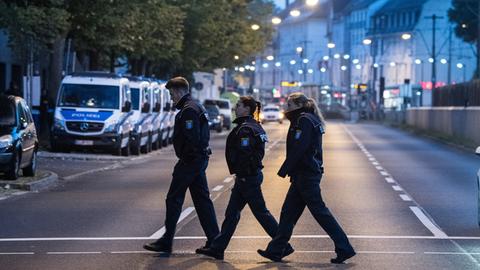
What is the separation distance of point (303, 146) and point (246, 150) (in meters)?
0.61

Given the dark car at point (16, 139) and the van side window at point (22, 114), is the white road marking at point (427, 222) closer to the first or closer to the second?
the dark car at point (16, 139)

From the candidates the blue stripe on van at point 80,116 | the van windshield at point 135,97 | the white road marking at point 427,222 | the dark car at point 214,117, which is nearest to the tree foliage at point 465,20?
the dark car at point 214,117

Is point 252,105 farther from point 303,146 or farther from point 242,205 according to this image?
point 242,205

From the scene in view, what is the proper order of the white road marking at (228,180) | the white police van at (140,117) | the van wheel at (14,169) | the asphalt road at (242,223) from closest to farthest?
the asphalt road at (242,223)
the van wheel at (14,169)
the white road marking at (228,180)
the white police van at (140,117)

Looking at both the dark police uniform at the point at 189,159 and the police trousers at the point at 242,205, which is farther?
the dark police uniform at the point at 189,159

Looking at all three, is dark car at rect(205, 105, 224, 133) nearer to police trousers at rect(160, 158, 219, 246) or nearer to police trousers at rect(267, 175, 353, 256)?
police trousers at rect(160, 158, 219, 246)

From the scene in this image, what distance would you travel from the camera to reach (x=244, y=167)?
12.3 m

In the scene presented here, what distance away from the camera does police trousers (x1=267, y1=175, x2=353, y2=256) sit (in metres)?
12.1

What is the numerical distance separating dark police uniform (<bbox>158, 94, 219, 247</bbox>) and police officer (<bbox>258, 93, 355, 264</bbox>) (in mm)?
940

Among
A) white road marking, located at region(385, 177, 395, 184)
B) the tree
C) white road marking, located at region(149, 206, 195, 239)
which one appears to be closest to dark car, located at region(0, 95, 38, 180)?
white road marking, located at region(149, 206, 195, 239)

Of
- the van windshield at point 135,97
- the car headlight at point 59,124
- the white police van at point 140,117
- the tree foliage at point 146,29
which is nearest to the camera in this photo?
the tree foliage at point 146,29

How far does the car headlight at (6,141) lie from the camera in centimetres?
2258

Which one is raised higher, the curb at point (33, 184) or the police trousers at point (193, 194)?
the police trousers at point (193, 194)

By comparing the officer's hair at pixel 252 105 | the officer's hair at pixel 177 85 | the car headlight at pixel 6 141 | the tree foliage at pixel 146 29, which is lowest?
the car headlight at pixel 6 141
